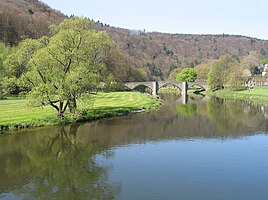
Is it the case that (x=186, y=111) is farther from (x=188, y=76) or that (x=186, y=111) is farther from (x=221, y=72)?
(x=188, y=76)

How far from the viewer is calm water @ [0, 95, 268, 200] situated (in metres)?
18.0

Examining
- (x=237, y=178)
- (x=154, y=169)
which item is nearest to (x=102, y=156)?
(x=154, y=169)

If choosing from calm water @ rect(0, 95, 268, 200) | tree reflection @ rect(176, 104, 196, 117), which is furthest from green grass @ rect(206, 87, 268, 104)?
calm water @ rect(0, 95, 268, 200)

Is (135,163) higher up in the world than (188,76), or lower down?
lower down

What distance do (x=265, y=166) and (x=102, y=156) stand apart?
11876 mm

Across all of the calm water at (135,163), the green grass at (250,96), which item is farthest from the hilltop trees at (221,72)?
the calm water at (135,163)

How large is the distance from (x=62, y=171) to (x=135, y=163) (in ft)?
16.7

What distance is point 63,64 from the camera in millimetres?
39719

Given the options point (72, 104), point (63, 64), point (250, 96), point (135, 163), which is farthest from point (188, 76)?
point (135, 163)

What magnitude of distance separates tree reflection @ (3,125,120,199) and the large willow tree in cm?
768

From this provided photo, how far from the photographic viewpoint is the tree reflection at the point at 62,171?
17712 mm

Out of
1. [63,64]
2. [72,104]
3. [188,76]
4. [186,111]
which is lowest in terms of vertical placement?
[186,111]

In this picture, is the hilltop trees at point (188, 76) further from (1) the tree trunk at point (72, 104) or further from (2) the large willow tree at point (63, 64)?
(1) the tree trunk at point (72, 104)

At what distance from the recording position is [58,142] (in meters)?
30.2
